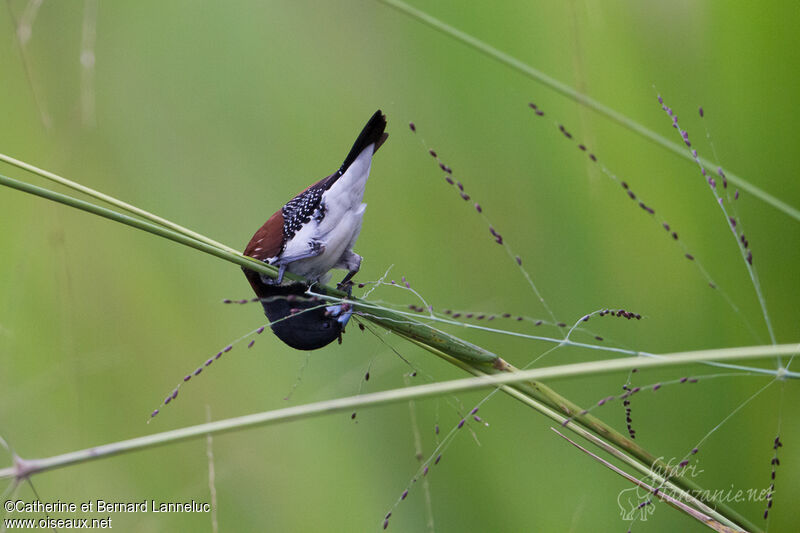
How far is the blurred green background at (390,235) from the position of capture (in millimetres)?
1272

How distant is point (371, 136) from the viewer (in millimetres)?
1563

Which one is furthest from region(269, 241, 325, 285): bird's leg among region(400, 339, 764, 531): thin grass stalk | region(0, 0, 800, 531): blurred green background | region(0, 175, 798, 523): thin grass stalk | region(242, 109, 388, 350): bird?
region(400, 339, 764, 531): thin grass stalk

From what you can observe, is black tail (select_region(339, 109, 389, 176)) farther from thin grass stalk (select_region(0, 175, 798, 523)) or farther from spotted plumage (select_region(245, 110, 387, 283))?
thin grass stalk (select_region(0, 175, 798, 523))

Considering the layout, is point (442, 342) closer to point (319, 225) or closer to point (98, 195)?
point (98, 195)

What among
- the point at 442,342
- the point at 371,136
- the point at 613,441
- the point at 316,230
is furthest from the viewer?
the point at 316,230

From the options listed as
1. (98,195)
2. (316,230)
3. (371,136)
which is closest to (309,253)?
(316,230)

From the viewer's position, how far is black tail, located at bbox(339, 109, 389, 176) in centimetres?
152

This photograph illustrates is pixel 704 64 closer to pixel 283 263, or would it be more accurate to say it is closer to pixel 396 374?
pixel 396 374

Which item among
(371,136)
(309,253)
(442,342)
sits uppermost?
(371,136)

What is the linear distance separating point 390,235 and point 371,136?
0.25 metres

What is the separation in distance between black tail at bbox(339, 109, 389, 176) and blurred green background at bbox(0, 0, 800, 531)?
0.44ft

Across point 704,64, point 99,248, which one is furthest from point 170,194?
point 704,64

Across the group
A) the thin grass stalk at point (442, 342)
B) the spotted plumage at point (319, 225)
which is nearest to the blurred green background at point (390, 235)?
the spotted plumage at point (319, 225)

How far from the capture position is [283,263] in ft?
5.53
